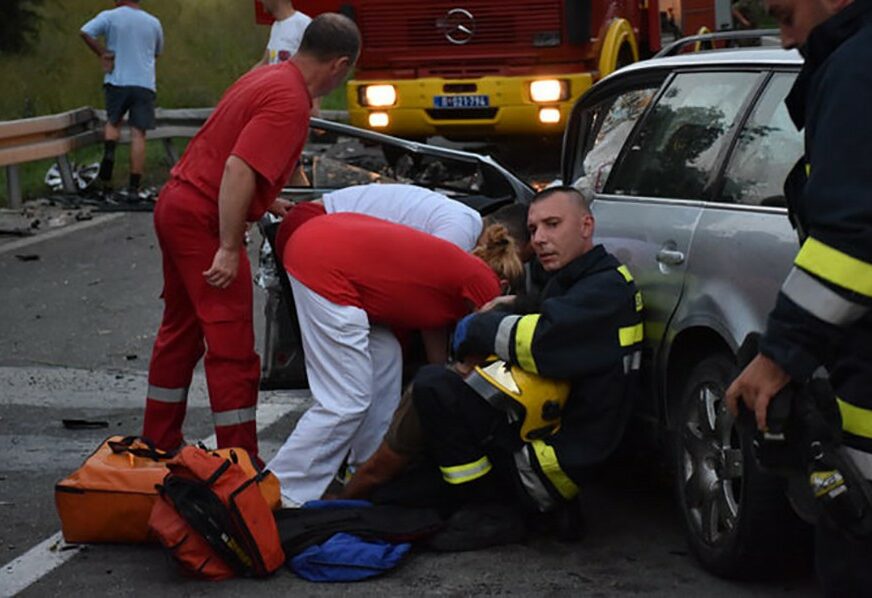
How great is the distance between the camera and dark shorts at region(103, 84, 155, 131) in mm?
15734

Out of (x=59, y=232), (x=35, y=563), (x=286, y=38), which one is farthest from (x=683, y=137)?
(x=59, y=232)

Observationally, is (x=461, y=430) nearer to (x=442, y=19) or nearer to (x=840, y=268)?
(x=840, y=268)

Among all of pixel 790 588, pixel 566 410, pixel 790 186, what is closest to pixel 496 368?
pixel 566 410

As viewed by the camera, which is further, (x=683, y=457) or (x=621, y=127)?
(x=621, y=127)

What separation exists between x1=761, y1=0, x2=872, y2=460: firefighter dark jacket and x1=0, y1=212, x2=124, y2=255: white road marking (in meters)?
Result: 10.2

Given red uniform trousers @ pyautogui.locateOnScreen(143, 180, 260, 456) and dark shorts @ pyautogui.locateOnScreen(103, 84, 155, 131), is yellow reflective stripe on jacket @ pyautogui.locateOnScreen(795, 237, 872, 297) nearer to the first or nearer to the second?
red uniform trousers @ pyautogui.locateOnScreen(143, 180, 260, 456)

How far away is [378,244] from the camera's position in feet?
20.8

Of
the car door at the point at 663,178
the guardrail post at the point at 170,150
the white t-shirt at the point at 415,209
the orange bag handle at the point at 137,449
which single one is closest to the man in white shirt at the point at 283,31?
the guardrail post at the point at 170,150

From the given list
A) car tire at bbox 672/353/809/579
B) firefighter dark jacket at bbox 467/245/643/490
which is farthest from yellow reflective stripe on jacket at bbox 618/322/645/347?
car tire at bbox 672/353/809/579

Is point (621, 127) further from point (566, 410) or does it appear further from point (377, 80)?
point (377, 80)

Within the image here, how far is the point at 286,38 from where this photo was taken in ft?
43.3

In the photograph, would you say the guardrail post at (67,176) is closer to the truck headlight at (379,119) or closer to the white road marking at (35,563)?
the truck headlight at (379,119)

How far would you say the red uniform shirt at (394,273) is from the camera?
6.29m

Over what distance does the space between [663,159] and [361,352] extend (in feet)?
4.09
